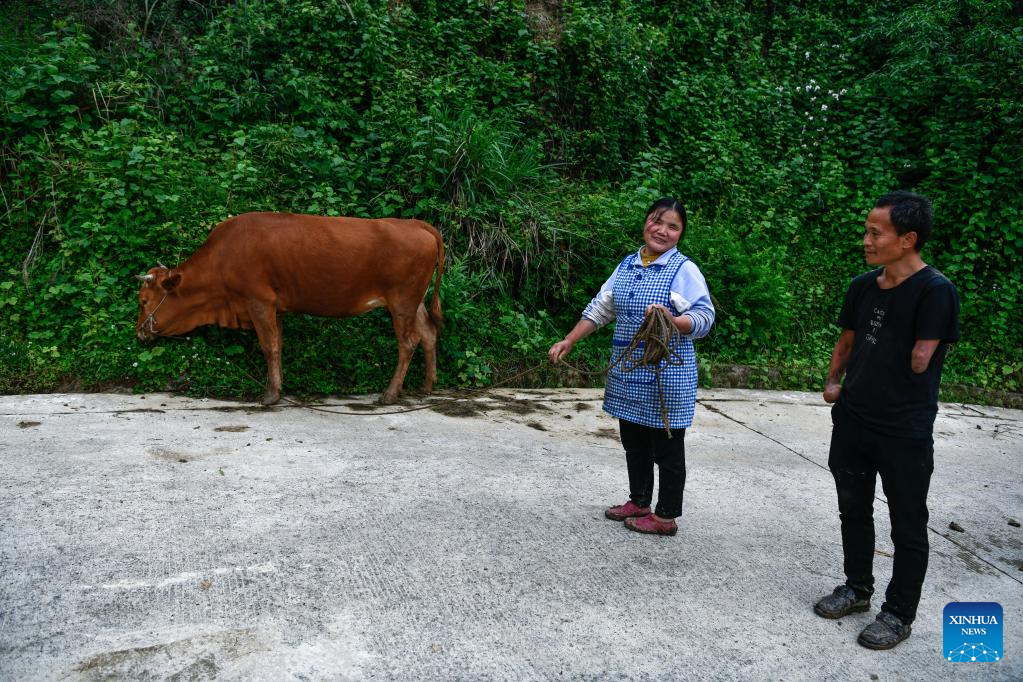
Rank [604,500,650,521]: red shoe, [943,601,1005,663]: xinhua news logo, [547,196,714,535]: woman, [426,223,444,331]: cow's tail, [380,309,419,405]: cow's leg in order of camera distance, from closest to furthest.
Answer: [943,601,1005,663]: xinhua news logo < [547,196,714,535]: woman < [604,500,650,521]: red shoe < [380,309,419,405]: cow's leg < [426,223,444,331]: cow's tail

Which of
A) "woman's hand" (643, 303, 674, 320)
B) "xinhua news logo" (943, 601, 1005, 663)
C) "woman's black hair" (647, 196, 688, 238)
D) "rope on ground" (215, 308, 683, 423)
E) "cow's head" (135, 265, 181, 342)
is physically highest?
"woman's black hair" (647, 196, 688, 238)

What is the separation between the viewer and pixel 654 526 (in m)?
3.90

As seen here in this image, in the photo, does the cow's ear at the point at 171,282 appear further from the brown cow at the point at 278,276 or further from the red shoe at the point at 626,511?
the red shoe at the point at 626,511

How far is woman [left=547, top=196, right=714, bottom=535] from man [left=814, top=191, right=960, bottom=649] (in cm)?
72

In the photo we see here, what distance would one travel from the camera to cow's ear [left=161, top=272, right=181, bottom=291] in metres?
5.94

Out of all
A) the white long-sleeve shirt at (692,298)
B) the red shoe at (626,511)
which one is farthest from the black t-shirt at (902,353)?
the red shoe at (626,511)

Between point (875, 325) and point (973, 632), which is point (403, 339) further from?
point (973, 632)

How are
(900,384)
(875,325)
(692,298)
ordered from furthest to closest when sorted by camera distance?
(692,298) → (875,325) → (900,384)

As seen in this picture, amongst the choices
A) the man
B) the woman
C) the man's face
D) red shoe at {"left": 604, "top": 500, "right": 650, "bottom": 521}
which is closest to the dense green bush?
red shoe at {"left": 604, "top": 500, "right": 650, "bottom": 521}

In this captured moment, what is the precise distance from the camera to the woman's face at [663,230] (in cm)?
367

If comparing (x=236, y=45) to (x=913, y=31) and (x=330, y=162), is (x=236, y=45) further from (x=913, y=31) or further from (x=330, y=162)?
(x=913, y=31)

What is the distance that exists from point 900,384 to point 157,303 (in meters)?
5.02

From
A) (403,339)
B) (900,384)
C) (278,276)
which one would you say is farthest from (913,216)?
(278,276)

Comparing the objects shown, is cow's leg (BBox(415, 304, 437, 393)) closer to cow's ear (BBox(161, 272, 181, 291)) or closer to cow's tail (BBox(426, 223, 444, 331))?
cow's tail (BBox(426, 223, 444, 331))
